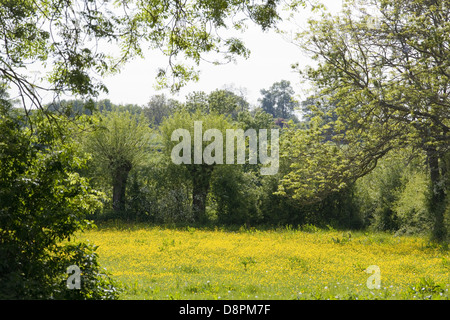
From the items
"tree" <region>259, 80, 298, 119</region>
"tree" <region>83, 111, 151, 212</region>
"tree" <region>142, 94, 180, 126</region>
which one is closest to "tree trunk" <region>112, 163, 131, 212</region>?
"tree" <region>83, 111, 151, 212</region>

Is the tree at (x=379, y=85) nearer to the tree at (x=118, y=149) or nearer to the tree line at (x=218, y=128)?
the tree line at (x=218, y=128)

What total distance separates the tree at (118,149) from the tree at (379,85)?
50.8 feet

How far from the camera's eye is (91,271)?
33.3 feet

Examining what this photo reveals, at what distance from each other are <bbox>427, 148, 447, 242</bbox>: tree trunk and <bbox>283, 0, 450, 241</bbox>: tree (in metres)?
0.20

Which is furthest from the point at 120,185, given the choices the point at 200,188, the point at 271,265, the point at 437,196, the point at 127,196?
the point at 437,196

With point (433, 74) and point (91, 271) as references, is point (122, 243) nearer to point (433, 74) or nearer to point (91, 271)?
point (91, 271)

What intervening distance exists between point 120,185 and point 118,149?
267cm

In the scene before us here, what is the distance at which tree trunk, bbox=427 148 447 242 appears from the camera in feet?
72.4

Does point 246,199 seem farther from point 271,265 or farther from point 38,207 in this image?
point 38,207

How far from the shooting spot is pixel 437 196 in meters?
23.0

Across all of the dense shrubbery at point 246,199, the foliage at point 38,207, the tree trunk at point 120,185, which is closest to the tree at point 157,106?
the dense shrubbery at point 246,199

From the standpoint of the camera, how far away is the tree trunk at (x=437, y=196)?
72.4ft

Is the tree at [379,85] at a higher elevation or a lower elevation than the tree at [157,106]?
lower

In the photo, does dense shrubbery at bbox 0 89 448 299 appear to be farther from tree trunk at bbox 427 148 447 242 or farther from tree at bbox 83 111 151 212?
tree trunk at bbox 427 148 447 242
